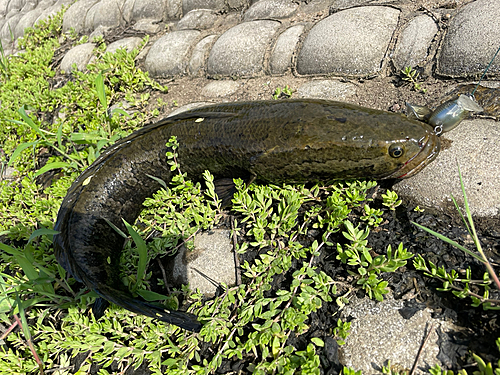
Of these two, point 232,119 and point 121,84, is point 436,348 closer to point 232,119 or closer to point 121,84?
point 232,119

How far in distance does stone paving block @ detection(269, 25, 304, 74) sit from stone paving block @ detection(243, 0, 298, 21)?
17.9 inches

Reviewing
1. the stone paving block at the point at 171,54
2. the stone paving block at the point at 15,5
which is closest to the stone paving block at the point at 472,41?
the stone paving block at the point at 171,54

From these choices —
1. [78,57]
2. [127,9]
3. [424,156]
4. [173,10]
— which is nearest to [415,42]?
[424,156]

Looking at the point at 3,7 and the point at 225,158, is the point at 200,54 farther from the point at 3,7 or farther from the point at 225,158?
the point at 3,7

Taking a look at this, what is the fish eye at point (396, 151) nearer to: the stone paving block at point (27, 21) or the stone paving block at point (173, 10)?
the stone paving block at point (173, 10)

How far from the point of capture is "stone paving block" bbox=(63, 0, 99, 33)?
260 inches

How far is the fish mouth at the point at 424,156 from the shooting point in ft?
8.23

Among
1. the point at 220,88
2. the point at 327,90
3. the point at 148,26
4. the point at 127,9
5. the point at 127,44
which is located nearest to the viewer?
the point at 327,90

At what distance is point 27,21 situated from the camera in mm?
8023

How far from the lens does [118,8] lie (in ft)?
20.1

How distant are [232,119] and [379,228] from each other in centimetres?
159

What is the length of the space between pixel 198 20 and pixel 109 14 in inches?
92.0

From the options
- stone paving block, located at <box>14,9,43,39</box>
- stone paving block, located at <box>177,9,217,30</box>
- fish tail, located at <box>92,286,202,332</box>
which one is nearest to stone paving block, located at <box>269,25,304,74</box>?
stone paving block, located at <box>177,9,217,30</box>

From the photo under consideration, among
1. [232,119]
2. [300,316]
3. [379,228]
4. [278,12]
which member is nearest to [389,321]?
[300,316]
